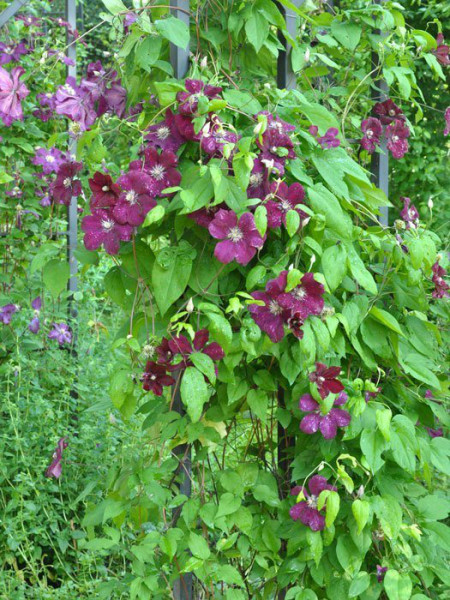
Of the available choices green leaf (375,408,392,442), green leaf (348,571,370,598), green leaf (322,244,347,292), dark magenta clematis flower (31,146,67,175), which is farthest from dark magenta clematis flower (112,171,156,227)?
dark magenta clematis flower (31,146,67,175)

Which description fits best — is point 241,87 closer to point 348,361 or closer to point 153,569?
point 348,361

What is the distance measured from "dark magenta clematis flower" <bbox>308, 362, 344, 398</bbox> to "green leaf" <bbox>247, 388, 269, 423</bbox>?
0.11 meters

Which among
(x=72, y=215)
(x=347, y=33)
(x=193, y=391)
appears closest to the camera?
(x=193, y=391)

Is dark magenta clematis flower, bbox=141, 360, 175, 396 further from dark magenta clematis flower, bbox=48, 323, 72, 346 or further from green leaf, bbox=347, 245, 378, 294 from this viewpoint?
dark magenta clematis flower, bbox=48, 323, 72, 346

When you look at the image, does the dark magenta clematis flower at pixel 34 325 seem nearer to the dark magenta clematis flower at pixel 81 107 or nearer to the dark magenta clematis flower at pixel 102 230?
the dark magenta clematis flower at pixel 81 107

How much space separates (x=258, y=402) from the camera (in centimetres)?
148

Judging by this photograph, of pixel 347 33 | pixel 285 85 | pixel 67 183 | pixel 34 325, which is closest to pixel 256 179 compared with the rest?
pixel 285 85

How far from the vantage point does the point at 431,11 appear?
163 inches

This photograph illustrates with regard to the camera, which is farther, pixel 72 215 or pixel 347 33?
pixel 72 215

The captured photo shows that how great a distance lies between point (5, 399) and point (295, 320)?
1.37 metres

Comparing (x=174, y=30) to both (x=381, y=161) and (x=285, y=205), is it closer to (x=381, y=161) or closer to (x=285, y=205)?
(x=285, y=205)

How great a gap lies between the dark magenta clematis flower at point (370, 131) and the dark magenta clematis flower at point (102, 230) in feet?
2.16

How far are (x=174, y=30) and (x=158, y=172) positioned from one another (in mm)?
248

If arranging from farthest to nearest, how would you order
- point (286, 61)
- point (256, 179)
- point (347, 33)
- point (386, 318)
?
1. point (347, 33)
2. point (286, 61)
3. point (386, 318)
4. point (256, 179)
